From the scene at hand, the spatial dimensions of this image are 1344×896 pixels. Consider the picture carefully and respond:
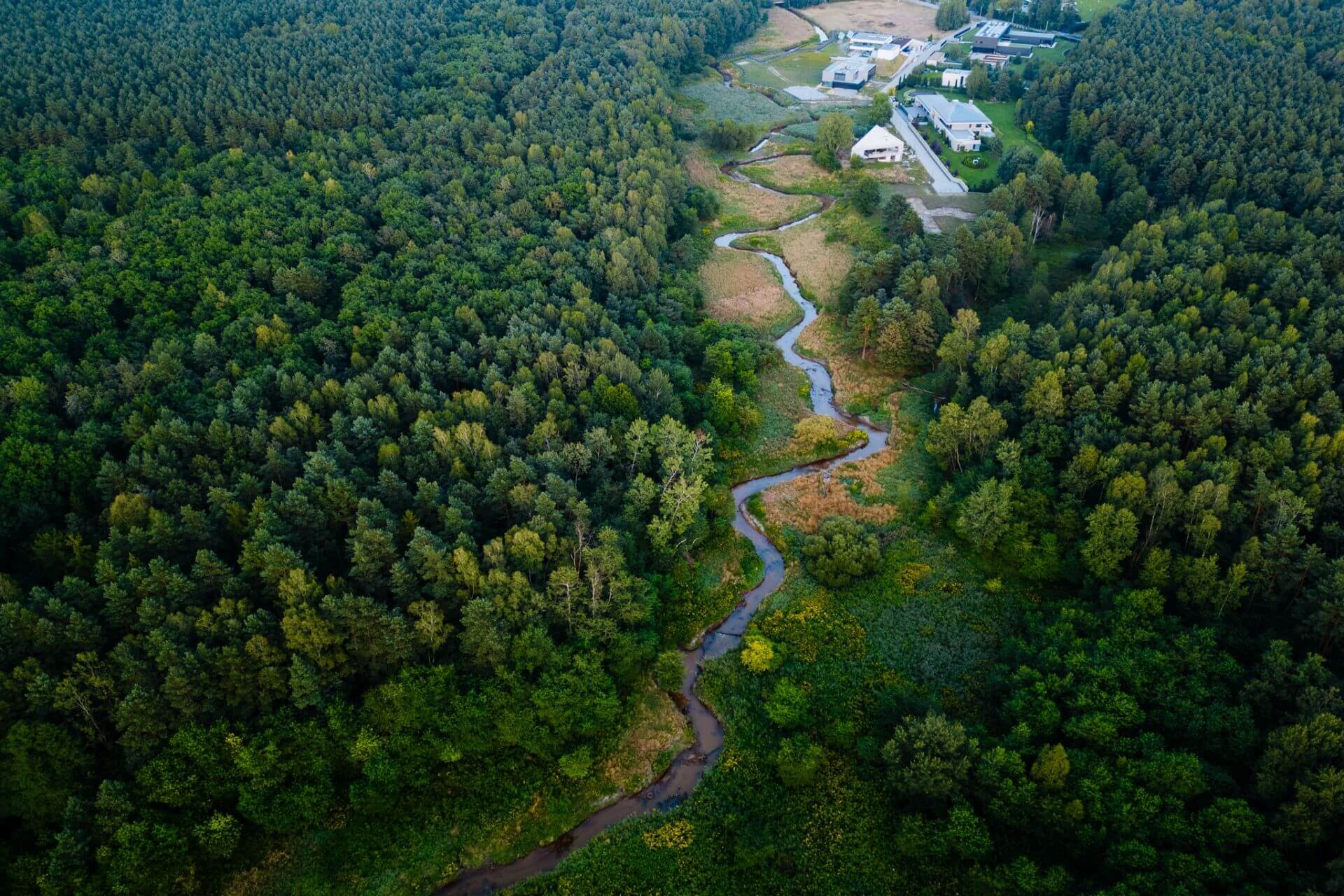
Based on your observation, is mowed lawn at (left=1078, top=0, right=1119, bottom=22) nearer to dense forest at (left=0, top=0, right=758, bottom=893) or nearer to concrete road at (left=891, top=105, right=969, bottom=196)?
concrete road at (left=891, top=105, right=969, bottom=196)

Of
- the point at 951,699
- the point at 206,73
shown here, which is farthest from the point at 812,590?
the point at 206,73

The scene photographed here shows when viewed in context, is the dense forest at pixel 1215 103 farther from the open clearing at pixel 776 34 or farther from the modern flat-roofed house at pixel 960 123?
the open clearing at pixel 776 34

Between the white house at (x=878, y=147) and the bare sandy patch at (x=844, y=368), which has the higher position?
the white house at (x=878, y=147)

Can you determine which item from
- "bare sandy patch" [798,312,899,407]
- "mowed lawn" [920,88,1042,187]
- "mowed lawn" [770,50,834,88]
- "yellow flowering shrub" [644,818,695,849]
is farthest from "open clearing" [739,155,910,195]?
"yellow flowering shrub" [644,818,695,849]

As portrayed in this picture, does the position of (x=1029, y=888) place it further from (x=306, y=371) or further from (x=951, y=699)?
(x=306, y=371)

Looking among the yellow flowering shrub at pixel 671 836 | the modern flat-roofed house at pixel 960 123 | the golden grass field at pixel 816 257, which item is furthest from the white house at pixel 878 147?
the yellow flowering shrub at pixel 671 836
